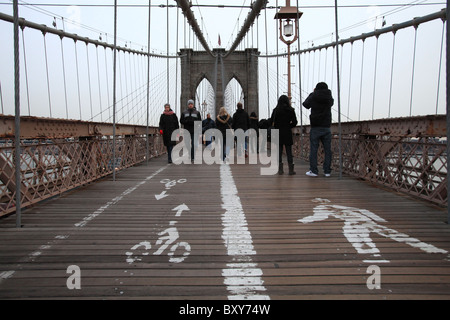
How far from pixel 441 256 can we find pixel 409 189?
98.9 inches

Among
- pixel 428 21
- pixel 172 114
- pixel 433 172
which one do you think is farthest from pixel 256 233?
pixel 428 21

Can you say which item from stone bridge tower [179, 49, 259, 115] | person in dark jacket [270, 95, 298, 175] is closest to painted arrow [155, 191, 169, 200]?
person in dark jacket [270, 95, 298, 175]

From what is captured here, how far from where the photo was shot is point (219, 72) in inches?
1449

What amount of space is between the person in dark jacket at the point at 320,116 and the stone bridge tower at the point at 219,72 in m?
27.9

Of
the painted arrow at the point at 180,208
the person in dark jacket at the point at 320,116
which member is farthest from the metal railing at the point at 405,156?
the painted arrow at the point at 180,208

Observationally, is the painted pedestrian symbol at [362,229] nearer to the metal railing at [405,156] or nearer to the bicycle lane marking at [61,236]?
the metal railing at [405,156]

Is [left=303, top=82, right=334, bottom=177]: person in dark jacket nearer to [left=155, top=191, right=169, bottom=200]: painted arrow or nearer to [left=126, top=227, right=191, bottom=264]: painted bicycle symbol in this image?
[left=155, top=191, right=169, bottom=200]: painted arrow

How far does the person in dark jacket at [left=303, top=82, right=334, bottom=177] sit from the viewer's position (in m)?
6.75

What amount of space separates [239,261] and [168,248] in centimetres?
55

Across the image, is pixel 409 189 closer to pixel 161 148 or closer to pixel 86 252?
pixel 86 252

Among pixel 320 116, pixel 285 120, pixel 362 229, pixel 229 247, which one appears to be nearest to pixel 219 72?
pixel 285 120

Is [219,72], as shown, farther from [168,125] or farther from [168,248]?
[168,248]

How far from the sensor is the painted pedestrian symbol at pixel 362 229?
9.18 ft
